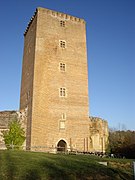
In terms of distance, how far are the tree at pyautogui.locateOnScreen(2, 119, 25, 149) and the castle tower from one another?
3.00 feet

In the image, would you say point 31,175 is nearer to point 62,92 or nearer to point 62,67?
point 62,92

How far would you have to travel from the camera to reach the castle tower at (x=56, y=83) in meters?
28.1

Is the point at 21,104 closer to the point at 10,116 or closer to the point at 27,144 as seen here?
the point at 10,116

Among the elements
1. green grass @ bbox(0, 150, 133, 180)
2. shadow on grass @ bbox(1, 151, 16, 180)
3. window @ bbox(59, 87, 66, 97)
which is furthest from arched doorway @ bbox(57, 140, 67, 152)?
shadow on grass @ bbox(1, 151, 16, 180)

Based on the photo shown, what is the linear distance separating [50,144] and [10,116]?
5.67m

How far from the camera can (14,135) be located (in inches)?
1091

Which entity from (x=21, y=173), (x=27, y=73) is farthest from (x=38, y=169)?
(x=27, y=73)

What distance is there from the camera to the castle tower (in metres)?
28.1

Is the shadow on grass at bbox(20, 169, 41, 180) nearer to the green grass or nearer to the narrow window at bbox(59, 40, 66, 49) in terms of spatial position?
the green grass

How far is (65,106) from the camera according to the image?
29547 millimetres

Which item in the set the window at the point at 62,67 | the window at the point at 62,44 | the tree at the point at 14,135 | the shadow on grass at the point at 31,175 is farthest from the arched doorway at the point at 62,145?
the shadow on grass at the point at 31,175

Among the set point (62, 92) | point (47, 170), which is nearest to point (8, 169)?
point (47, 170)

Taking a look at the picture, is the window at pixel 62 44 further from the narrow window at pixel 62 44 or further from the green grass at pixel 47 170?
the green grass at pixel 47 170

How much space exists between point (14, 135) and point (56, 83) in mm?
7627
